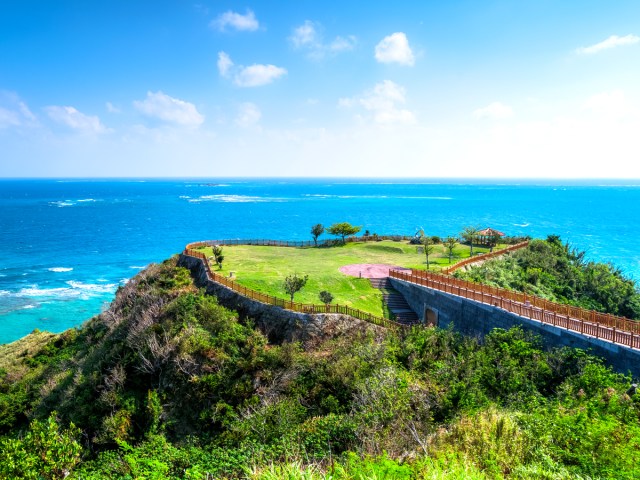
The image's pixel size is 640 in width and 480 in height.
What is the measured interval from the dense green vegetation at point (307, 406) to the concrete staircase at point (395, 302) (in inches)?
173

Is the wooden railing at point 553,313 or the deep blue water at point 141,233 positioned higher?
the wooden railing at point 553,313

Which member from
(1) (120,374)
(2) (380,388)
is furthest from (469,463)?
(1) (120,374)

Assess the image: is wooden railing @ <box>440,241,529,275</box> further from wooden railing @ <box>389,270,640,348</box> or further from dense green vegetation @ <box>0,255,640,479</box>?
dense green vegetation @ <box>0,255,640,479</box>

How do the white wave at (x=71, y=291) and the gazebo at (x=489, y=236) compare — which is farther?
the white wave at (x=71, y=291)

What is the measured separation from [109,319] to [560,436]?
31790 mm

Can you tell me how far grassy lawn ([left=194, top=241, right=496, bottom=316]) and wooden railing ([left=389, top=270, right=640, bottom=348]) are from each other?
5728 mm

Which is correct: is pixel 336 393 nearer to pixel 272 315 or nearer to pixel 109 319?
pixel 272 315

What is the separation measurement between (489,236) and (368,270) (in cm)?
1714

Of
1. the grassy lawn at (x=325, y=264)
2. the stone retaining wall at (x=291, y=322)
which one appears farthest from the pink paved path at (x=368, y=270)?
the stone retaining wall at (x=291, y=322)

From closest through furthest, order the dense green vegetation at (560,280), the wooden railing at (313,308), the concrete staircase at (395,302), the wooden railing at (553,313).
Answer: the wooden railing at (553,313) < the wooden railing at (313,308) < the concrete staircase at (395,302) < the dense green vegetation at (560,280)

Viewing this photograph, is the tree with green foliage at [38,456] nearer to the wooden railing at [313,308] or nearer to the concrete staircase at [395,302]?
the wooden railing at [313,308]

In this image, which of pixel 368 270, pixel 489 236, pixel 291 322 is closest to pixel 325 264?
pixel 368 270

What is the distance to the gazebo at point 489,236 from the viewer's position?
4356cm

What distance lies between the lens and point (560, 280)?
34.7m
